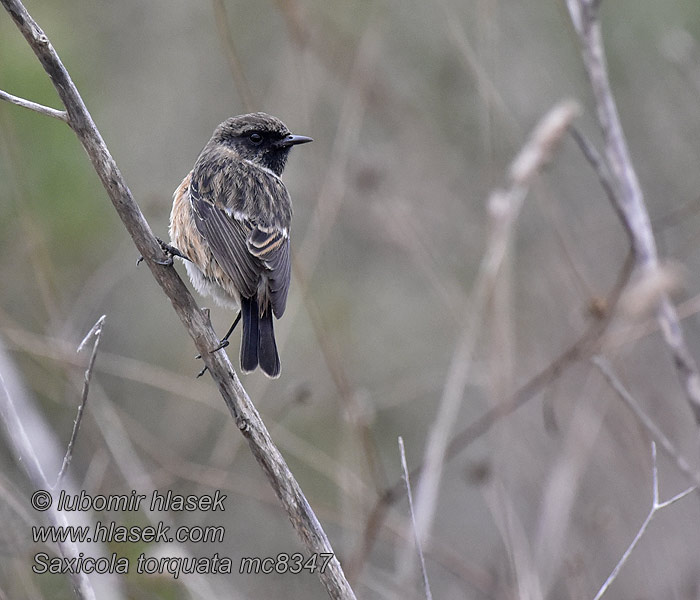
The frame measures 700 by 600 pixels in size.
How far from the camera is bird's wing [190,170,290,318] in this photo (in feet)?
12.6

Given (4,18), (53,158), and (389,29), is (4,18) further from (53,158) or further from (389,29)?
(389,29)

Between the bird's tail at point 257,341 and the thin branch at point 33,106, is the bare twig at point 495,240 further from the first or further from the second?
the thin branch at point 33,106

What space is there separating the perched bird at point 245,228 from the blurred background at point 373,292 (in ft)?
0.74

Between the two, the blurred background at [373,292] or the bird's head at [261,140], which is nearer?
the blurred background at [373,292]

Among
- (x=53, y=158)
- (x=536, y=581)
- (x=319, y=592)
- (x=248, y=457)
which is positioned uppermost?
(x=53, y=158)

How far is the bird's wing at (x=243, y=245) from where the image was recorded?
3836 millimetres

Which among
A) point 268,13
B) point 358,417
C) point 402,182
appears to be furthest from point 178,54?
point 358,417

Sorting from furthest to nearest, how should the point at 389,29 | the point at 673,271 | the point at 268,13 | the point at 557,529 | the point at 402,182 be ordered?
Result: the point at 268,13 → the point at 389,29 → the point at 402,182 → the point at 557,529 → the point at 673,271

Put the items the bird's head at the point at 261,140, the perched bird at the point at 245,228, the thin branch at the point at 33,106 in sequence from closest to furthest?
the thin branch at the point at 33,106 → the perched bird at the point at 245,228 → the bird's head at the point at 261,140

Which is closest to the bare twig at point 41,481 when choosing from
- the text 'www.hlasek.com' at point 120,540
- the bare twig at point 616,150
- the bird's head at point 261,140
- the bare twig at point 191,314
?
the text 'www.hlasek.com' at point 120,540

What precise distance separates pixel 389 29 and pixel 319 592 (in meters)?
4.94

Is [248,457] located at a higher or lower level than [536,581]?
lower

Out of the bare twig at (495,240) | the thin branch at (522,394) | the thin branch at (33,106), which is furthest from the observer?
the thin branch at (522,394)

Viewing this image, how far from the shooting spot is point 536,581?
324 cm
